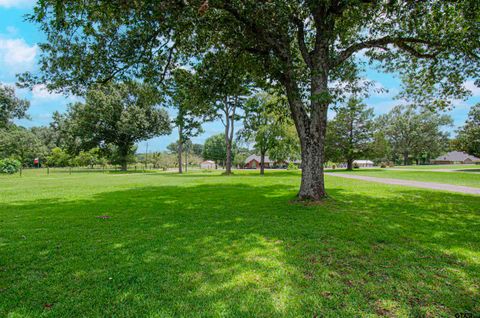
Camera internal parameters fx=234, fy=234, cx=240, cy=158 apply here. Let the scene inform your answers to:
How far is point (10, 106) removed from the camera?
40531mm

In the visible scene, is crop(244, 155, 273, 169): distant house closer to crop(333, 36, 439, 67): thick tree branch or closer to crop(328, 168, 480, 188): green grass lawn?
crop(328, 168, 480, 188): green grass lawn

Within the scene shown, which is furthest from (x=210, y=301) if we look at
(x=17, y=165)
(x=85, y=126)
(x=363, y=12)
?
(x=85, y=126)

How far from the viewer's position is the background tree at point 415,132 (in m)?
59.5

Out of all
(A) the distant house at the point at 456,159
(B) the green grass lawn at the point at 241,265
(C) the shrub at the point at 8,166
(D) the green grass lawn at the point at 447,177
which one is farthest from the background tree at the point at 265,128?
(A) the distant house at the point at 456,159

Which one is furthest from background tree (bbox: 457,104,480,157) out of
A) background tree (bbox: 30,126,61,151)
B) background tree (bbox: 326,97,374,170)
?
background tree (bbox: 30,126,61,151)

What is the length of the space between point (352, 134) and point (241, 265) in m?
39.0

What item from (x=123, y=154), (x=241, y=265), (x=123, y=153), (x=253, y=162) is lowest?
(x=241, y=265)

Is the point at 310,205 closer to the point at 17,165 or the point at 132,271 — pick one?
the point at 132,271

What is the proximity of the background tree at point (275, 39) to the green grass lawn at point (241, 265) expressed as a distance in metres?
3.74

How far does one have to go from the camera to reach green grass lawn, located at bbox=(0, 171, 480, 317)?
8.05 ft

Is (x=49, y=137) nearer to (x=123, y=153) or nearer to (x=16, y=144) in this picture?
(x=16, y=144)

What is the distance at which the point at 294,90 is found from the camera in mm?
8211

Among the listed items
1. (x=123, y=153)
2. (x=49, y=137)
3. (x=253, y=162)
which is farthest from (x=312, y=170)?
(x=49, y=137)

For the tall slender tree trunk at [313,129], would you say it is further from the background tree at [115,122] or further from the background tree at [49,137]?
the background tree at [49,137]
